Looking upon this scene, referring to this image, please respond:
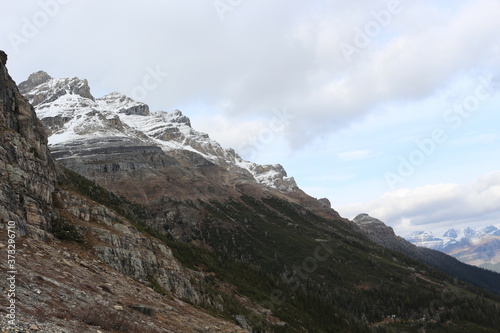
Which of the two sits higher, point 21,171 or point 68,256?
point 21,171

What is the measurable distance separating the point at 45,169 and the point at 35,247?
26.2 metres

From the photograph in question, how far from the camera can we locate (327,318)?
Result: 470 ft

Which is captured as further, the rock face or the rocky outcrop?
the rocky outcrop

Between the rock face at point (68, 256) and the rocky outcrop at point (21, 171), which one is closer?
the rock face at point (68, 256)

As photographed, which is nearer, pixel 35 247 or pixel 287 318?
pixel 35 247

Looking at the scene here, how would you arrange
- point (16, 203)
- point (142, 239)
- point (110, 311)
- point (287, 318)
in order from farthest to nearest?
point (287, 318), point (142, 239), point (16, 203), point (110, 311)

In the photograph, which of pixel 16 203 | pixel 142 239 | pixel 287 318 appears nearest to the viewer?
pixel 16 203

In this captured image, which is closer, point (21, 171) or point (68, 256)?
point (68, 256)

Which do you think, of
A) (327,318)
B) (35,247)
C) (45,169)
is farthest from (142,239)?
(327,318)

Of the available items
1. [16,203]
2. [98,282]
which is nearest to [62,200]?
[16,203]

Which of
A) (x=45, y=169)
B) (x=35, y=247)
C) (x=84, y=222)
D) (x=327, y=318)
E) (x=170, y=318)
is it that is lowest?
(x=327, y=318)

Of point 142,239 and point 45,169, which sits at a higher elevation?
point 45,169

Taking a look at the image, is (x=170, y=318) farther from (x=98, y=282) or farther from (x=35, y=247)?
(x=35, y=247)

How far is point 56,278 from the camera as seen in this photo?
1192 inches
